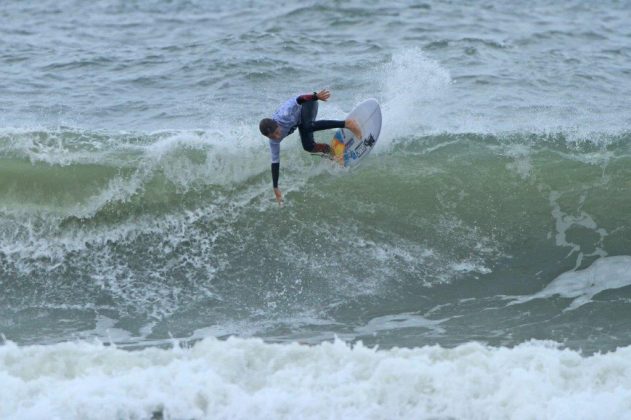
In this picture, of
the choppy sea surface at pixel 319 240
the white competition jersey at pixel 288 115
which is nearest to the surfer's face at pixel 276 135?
the white competition jersey at pixel 288 115

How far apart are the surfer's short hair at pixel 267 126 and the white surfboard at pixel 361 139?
1.62 meters

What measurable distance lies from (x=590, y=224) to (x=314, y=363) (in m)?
4.67

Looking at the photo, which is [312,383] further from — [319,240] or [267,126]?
[319,240]

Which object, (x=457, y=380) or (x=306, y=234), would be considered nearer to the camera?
(x=457, y=380)

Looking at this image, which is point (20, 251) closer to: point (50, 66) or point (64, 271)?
point (64, 271)

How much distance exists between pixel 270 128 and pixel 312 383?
335cm

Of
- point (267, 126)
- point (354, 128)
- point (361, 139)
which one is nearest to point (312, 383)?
point (267, 126)

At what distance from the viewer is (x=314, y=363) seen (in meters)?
6.97

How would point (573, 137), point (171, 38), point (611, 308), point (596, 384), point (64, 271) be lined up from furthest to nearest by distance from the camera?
point (171, 38) → point (573, 137) → point (64, 271) → point (611, 308) → point (596, 384)

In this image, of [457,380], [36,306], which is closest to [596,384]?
[457,380]

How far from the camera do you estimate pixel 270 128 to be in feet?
30.5

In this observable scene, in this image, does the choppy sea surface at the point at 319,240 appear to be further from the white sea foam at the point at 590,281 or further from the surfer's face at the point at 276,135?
the surfer's face at the point at 276,135

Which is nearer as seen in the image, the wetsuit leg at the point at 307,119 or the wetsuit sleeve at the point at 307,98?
the wetsuit sleeve at the point at 307,98

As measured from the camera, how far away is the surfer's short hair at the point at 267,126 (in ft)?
30.3
